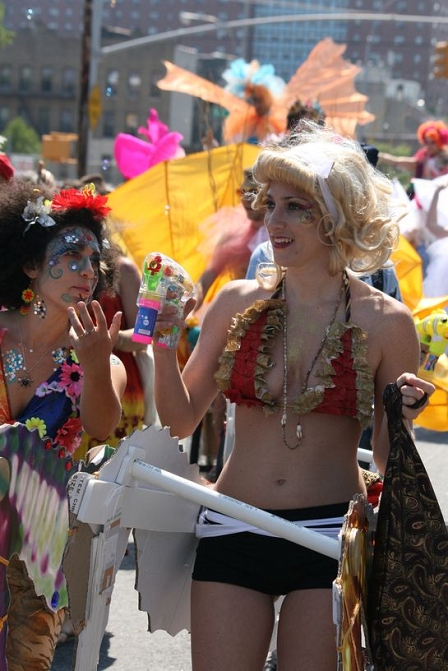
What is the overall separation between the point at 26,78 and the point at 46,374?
11561 cm

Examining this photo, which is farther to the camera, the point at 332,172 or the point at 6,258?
the point at 6,258

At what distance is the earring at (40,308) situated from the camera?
3689mm

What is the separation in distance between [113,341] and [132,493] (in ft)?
1.90

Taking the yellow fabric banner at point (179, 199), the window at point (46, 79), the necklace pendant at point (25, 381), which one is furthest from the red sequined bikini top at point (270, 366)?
the window at point (46, 79)

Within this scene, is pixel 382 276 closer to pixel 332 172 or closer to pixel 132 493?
pixel 332 172

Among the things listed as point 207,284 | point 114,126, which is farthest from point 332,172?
point 114,126

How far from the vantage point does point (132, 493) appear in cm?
290

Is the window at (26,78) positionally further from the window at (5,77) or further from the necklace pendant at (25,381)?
the necklace pendant at (25,381)

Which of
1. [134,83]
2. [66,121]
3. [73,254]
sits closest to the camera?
[73,254]

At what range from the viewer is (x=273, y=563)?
9.95 ft

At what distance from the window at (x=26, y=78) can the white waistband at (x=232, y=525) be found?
115691 mm

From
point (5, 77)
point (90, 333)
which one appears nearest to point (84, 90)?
point (90, 333)

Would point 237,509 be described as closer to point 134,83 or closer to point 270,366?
point 270,366

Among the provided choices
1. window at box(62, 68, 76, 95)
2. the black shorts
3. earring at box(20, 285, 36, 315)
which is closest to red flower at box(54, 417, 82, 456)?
earring at box(20, 285, 36, 315)
